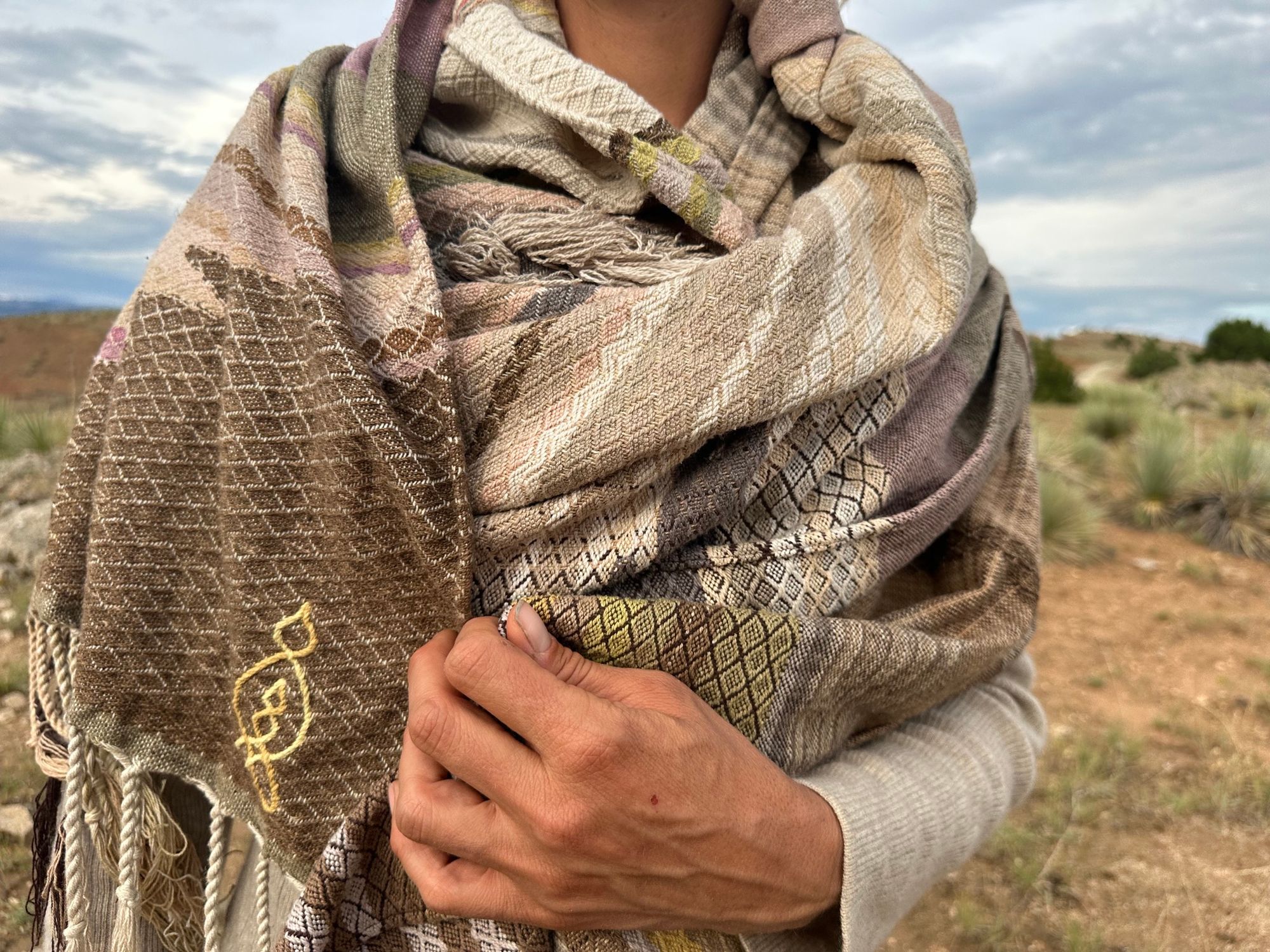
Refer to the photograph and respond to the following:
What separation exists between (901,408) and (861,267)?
187 millimetres

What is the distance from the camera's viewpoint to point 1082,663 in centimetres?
466

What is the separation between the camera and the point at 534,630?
84 cm

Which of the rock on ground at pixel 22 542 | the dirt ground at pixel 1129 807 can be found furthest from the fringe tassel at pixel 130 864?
the rock on ground at pixel 22 542

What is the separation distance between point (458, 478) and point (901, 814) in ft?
2.12

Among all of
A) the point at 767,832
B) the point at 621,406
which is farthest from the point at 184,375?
the point at 767,832

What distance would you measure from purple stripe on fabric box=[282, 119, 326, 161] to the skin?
2.21 ft

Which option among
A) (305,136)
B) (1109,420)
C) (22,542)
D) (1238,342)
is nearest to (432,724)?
(305,136)

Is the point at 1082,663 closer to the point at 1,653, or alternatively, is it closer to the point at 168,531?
the point at 168,531

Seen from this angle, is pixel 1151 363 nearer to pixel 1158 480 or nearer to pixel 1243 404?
pixel 1243 404

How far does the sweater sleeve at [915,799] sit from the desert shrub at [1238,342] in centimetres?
2061

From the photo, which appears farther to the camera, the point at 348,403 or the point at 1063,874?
the point at 1063,874

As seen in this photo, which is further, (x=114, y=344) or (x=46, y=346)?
(x=46, y=346)

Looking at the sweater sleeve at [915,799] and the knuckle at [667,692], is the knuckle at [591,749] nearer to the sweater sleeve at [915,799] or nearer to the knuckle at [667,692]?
the knuckle at [667,692]

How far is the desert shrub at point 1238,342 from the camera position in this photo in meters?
17.9
